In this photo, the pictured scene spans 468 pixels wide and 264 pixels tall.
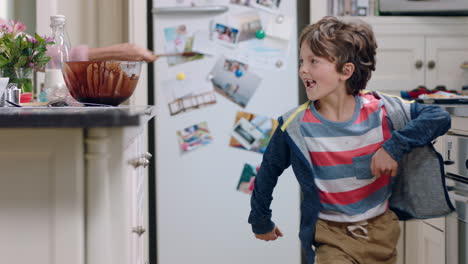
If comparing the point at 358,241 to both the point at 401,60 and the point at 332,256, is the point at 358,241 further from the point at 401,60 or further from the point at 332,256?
the point at 401,60

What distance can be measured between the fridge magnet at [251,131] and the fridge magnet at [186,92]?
171mm

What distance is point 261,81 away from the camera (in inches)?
115

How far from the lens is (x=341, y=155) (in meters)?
1.72

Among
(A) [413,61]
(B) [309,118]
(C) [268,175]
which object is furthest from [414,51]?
(C) [268,175]

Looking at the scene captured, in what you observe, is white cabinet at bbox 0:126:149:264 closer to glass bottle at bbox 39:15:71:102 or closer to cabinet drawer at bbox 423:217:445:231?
glass bottle at bbox 39:15:71:102

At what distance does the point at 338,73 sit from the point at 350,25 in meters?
0.15

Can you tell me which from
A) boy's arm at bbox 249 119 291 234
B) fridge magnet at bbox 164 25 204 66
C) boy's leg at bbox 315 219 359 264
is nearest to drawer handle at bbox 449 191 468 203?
boy's leg at bbox 315 219 359 264

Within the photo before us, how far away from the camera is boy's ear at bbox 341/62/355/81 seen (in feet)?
5.93

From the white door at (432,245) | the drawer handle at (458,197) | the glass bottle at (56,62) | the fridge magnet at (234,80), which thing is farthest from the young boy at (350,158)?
the fridge magnet at (234,80)

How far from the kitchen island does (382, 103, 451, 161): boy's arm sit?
0.86 m

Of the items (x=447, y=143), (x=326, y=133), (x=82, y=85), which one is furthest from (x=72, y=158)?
(x=447, y=143)

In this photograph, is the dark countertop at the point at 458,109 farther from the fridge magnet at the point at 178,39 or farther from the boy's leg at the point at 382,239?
the fridge magnet at the point at 178,39

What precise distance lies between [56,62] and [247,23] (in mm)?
1089

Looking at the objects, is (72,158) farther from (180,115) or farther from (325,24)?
(180,115)
